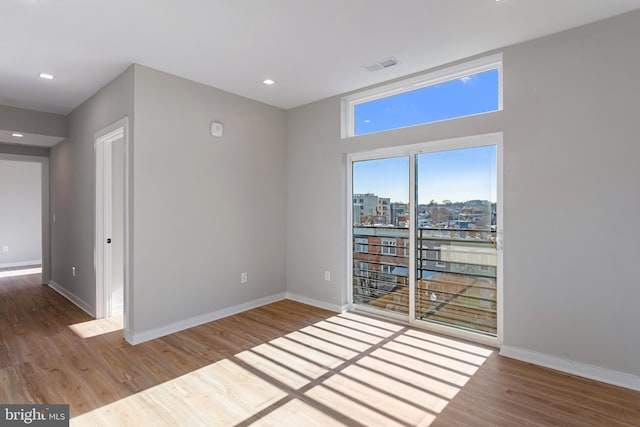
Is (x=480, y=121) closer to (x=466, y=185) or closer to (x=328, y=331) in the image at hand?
(x=466, y=185)

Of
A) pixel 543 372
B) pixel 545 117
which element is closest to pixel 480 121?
pixel 545 117

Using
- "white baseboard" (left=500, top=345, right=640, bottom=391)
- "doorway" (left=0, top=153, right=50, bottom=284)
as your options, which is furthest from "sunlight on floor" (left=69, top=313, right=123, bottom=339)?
"doorway" (left=0, top=153, right=50, bottom=284)

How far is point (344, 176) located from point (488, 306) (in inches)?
84.4

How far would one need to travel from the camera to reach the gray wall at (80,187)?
3.57m

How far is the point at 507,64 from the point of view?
2.90m

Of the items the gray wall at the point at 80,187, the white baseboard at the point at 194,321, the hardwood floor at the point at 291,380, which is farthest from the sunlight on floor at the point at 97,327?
the white baseboard at the point at 194,321

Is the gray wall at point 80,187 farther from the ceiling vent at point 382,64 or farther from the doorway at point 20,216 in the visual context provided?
the doorway at point 20,216

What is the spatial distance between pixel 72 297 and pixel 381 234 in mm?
4398

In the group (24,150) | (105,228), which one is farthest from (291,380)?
(24,150)

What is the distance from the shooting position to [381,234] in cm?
395

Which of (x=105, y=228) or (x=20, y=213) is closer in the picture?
(x=105, y=228)

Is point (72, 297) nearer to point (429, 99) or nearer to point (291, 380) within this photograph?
point (291, 380)

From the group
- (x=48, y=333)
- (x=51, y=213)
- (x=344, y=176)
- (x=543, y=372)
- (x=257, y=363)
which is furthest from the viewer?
(x=51, y=213)

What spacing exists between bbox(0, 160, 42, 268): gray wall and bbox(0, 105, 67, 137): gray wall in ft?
11.1
